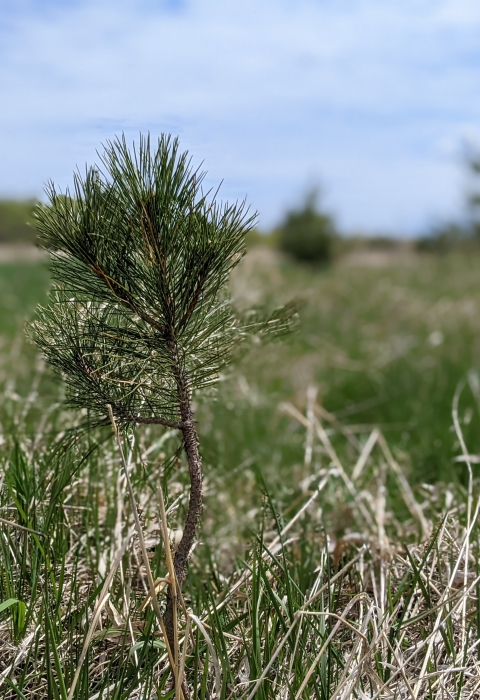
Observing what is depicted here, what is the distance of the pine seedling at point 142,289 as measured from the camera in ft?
3.56

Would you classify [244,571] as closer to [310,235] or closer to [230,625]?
[230,625]

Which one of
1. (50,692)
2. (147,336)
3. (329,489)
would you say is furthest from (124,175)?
(329,489)

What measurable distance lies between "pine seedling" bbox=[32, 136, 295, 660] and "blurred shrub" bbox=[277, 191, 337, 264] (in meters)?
14.8

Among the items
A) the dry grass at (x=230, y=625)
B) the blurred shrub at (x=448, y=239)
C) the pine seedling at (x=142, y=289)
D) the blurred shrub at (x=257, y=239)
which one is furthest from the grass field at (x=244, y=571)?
the blurred shrub at (x=448, y=239)

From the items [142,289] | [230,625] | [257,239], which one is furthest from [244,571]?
[257,239]

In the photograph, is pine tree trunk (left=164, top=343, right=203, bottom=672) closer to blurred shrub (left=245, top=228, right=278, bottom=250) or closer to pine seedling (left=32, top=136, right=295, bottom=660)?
pine seedling (left=32, top=136, right=295, bottom=660)

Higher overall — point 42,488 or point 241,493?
point 42,488

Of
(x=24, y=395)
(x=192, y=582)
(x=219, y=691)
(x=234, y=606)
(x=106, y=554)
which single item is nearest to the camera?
(x=219, y=691)

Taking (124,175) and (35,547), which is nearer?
(124,175)

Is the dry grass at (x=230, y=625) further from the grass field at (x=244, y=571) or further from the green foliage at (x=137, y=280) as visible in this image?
the green foliage at (x=137, y=280)

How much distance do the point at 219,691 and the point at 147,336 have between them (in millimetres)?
513

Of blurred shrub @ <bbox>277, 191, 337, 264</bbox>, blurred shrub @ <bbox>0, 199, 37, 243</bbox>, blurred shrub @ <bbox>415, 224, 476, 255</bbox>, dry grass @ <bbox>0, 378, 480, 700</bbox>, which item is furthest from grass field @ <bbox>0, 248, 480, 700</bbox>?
blurred shrub @ <bbox>415, 224, 476, 255</bbox>

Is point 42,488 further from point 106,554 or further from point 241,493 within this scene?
point 241,493

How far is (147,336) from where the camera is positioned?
3.72ft
